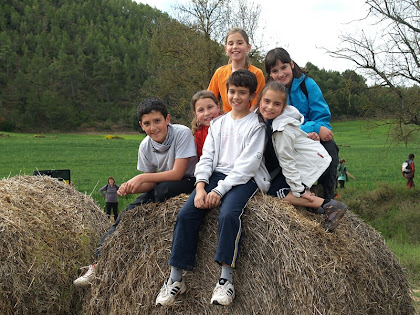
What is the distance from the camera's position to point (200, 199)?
404 cm

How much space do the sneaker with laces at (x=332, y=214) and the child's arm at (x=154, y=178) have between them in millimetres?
1358

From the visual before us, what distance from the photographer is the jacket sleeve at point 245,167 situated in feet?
13.1

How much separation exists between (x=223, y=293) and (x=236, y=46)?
8.11 ft

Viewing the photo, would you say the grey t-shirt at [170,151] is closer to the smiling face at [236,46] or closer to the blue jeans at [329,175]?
the smiling face at [236,46]

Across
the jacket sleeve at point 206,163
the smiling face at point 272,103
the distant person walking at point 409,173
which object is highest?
the smiling face at point 272,103

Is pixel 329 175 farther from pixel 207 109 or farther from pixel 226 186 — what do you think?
pixel 207 109

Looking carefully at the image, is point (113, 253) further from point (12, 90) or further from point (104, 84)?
point (104, 84)

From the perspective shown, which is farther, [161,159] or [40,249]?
[40,249]

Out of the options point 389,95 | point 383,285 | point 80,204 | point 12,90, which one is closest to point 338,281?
point 383,285

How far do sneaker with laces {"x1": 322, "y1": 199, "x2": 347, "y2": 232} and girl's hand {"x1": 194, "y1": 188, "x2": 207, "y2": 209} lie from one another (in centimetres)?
104

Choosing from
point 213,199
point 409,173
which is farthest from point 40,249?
point 409,173

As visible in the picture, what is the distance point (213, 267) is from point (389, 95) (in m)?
14.8

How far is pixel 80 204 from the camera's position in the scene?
6.51m

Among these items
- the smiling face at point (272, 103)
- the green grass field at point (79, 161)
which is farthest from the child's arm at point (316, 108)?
the green grass field at point (79, 161)
